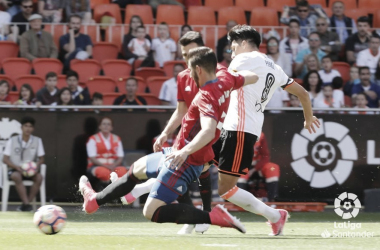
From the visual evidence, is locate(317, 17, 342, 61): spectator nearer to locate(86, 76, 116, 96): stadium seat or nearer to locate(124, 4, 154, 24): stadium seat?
locate(124, 4, 154, 24): stadium seat

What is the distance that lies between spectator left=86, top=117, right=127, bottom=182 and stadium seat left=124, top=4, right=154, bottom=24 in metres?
4.30

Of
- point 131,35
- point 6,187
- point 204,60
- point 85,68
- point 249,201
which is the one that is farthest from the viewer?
point 131,35

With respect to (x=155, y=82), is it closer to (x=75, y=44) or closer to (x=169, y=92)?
(x=169, y=92)

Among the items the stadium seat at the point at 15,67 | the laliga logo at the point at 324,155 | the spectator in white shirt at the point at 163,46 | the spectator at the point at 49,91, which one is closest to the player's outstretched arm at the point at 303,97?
the laliga logo at the point at 324,155

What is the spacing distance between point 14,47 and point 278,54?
15.6 ft

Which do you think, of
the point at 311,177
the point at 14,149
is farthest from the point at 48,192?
the point at 311,177

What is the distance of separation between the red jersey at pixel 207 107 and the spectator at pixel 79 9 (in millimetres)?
8856

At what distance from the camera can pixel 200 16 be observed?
53.9 feet

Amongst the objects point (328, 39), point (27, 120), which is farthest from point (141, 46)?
point (328, 39)

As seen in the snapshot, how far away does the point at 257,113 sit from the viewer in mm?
7867

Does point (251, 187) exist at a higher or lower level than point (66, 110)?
lower

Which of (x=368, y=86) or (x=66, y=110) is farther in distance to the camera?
(x=368, y=86)

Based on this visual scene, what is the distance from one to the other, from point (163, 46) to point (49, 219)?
311 inches

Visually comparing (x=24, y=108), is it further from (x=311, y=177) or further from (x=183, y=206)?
(x=183, y=206)
